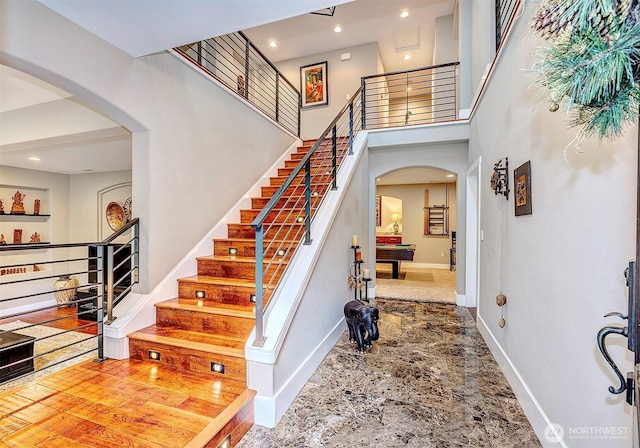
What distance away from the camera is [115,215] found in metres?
5.58

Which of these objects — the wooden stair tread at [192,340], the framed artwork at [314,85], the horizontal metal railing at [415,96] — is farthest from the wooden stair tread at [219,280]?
the framed artwork at [314,85]

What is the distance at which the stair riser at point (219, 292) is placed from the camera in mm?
2607

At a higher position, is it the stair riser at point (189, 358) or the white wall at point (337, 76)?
the white wall at point (337, 76)

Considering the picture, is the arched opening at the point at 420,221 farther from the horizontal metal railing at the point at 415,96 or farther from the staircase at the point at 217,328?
the staircase at the point at 217,328

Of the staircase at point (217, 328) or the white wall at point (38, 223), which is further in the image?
the white wall at point (38, 223)

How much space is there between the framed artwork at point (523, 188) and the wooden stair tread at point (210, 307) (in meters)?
2.15

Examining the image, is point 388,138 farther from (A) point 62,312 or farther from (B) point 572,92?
(A) point 62,312

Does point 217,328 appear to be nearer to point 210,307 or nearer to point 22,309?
point 210,307

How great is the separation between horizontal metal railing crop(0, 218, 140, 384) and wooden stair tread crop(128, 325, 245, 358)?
1.12ft

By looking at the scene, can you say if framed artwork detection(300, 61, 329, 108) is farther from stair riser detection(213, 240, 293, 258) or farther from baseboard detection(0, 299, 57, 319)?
baseboard detection(0, 299, 57, 319)

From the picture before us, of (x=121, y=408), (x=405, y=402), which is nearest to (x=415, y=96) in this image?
(x=405, y=402)

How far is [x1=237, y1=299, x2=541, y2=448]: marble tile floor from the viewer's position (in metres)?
1.74

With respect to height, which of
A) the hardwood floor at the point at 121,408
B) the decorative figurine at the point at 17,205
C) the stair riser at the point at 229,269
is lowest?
the hardwood floor at the point at 121,408

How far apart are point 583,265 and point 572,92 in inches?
38.4
